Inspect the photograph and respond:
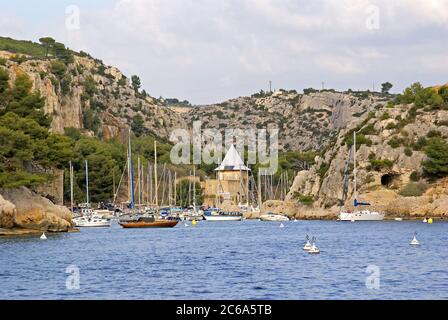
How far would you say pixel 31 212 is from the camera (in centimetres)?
6312

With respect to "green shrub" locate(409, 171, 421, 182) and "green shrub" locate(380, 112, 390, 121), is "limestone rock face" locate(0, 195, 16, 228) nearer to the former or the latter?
"green shrub" locate(409, 171, 421, 182)

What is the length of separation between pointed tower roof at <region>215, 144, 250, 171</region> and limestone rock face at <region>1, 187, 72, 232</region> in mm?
82719

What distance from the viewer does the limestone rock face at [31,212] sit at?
62219 mm

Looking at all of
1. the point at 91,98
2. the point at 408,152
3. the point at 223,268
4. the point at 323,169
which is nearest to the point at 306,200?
the point at 323,169

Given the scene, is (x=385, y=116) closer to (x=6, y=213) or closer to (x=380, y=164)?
(x=380, y=164)

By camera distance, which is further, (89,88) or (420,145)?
(89,88)

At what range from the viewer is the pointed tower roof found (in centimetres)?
14825

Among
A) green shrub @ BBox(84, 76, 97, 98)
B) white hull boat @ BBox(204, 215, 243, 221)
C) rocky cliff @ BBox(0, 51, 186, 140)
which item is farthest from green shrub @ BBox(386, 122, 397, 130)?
green shrub @ BBox(84, 76, 97, 98)

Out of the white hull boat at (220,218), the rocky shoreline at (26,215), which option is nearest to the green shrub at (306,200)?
the white hull boat at (220,218)

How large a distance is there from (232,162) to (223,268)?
368 ft

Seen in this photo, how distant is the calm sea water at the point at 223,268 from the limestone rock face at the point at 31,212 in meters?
4.41

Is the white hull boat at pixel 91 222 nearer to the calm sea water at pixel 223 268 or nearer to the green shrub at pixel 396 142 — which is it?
the calm sea water at pixel 223 268

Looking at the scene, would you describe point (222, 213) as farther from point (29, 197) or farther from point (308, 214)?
point (29, 197)
